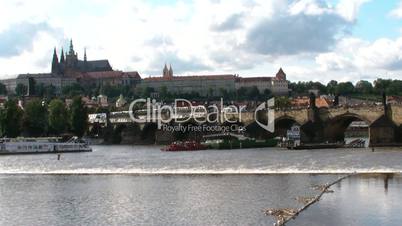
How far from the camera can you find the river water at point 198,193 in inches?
1125

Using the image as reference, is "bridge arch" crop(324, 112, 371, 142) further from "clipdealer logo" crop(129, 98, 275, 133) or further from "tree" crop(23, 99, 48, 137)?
"tree" crop(23, 99, 48, 137)

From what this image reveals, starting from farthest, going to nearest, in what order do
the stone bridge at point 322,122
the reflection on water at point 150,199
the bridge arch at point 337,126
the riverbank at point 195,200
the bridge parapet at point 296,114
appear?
the bridge parapet at point 296,114, the bridge arch at point 337,126, the stone bridge at point 322,122, the reflection on water at point 150,199, the riverbank at point 195,200

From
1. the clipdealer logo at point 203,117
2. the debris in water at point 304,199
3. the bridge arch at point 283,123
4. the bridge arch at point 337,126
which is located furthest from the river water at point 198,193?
the clipdealer logo at point 203,117

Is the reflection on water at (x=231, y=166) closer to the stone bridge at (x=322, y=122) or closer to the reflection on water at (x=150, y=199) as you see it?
the reflection on water at (x=150, y=199)

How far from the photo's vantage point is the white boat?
90306 mm

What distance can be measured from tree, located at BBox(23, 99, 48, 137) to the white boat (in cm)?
3241

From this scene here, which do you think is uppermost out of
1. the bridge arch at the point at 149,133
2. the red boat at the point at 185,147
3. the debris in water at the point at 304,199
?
the bridge arch at the point at 149,133

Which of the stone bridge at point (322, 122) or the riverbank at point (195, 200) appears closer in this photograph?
the riverbank at point (195, 200)

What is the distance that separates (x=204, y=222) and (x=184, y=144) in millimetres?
63761

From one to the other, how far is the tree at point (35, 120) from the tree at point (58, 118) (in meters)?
2.43

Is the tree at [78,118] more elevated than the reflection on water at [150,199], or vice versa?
the tree at [78,118]

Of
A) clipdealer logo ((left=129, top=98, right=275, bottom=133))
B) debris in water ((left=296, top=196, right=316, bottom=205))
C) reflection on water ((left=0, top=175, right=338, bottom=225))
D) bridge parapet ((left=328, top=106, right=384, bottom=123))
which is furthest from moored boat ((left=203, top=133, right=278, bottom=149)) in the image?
debris in water ((left=296, top=196, right=316, bottom=205))

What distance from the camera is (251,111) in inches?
4360

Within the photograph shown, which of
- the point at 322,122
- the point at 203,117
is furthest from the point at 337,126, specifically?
the point at 203,117
